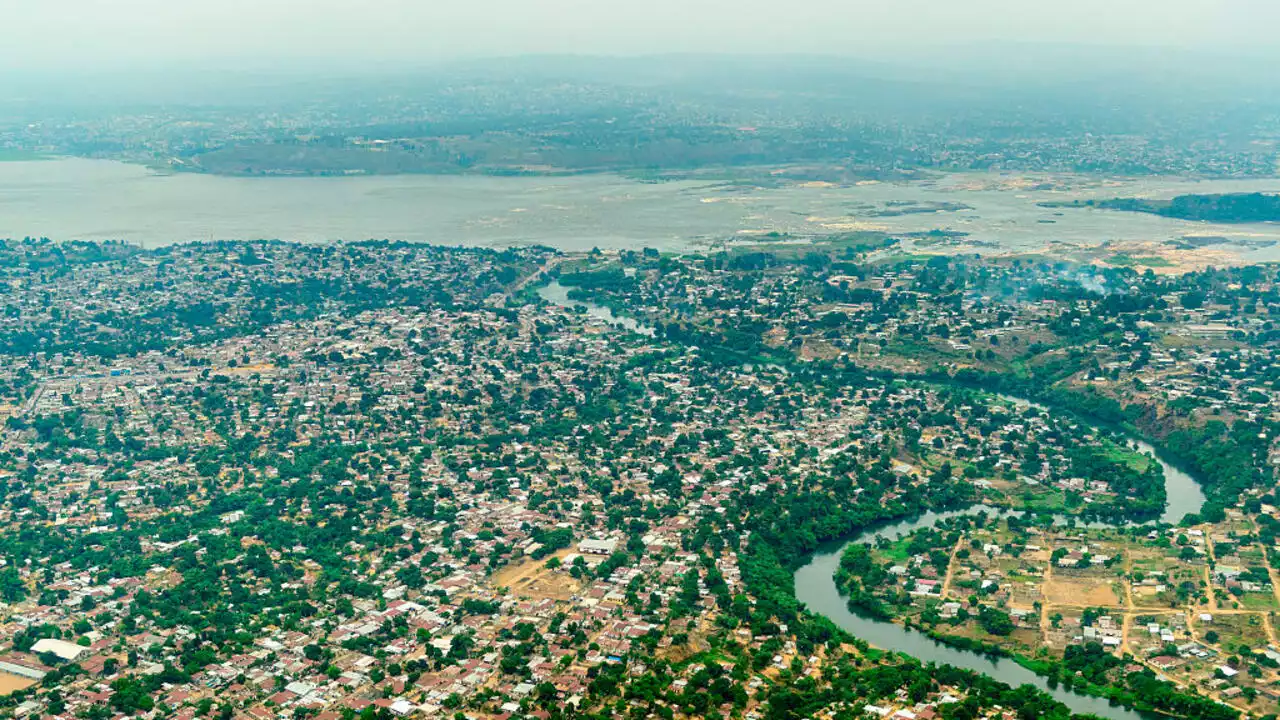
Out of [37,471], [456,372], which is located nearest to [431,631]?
[37,471]

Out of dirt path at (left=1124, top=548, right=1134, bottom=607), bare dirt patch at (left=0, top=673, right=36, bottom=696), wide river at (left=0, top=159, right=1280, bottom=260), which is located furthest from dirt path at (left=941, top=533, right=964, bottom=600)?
wide river at (left=0, top=159, right=1280, bottom=260)

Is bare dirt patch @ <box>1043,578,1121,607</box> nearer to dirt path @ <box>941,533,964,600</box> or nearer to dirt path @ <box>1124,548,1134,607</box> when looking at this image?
dirt path @ <box>1124,548,1134,607</box>

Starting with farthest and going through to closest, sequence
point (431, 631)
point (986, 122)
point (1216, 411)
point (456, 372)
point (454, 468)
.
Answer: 1. point (986, 122)
2. point (456, 372)
3. point (1216, 411)
4. point (454, 468)
5. point (431, 631)

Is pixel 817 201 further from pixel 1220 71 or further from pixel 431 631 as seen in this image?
pixel 1220 71

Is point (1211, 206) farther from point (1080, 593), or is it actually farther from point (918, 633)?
point (918, 633)

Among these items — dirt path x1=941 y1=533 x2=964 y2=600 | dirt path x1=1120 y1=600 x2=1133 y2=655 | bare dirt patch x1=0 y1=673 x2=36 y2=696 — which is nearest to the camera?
bare dirt patch x1=0 y1=673 x2=36 y2=696

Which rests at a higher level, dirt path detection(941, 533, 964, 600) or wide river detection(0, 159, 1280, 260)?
wide river detection(0, 159, 1280, 260)

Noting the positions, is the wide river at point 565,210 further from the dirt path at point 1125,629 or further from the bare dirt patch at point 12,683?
the bare dirt patch at point 12,683

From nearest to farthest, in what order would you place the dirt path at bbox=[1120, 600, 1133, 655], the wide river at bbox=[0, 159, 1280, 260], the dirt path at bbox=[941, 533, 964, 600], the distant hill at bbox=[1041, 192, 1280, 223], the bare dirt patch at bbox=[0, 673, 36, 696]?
1. the bare dirt patch at bbox=[0, 673, 36, 696]
2. the dirt path at bbox=[1120, 600, 1133, 655]
3. the dirt path at bbox=[941, 533, 964, 600]
4. the wide river at bbox=[0, 159, 1280, 260]
5. the distant hill at bbox=[1041, 192, 1280, 223]
